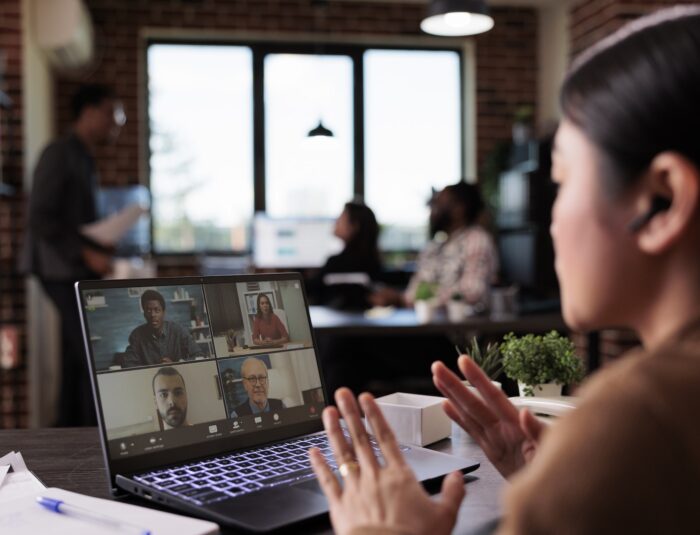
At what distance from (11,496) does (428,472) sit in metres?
0.49

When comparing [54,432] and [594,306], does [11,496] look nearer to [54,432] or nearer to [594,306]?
[54,432]

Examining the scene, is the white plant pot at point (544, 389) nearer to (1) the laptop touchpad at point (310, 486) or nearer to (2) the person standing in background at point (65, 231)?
(1) the laptop touchpad at point (310, 486)

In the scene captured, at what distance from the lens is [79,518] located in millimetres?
820

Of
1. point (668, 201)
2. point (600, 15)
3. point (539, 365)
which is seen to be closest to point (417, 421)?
point (539, 365)

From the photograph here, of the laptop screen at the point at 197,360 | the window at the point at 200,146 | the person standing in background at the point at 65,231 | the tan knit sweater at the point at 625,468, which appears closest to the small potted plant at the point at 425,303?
the person standing in background at the point at 65,231

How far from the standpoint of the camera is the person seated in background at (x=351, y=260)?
4.21 metres

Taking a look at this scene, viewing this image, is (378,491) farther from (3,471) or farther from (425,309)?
(425,309)

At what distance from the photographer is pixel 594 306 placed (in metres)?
0.63

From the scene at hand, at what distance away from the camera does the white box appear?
1154 millimetres

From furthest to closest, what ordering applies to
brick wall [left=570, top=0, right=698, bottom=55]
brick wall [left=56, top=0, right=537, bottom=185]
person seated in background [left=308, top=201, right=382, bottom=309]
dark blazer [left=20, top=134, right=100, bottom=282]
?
1. brick wall [left=56, top=0, right=537, bottom=185]
2. brick wall [left=570, top=0, right=698, bottom=55]
3. person seated in background [left=308, top=201, right=382, bottom=309]
4. dark blazer [left=20, top=134, right=100, bottom=282]

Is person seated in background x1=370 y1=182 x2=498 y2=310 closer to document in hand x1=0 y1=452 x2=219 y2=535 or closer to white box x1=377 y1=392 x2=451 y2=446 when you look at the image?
white box x1=377 y1=392 x2=451 y2=446

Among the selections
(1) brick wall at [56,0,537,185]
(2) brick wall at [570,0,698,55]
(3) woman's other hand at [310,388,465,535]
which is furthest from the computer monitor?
(3) woman's other hand at [310,388,465,535]

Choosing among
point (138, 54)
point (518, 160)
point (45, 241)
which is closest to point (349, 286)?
point (45, 241)

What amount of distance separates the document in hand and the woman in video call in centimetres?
16
